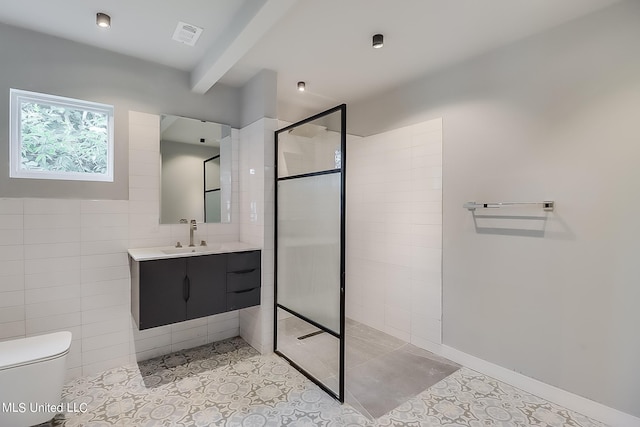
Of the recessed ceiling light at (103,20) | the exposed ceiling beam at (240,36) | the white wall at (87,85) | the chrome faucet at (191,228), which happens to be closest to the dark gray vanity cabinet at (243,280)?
the chrome faucet at (191,228)

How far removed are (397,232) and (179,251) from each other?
2150 mm

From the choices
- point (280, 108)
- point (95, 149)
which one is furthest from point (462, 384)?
point (95, 149)

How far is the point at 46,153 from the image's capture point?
2.30 metres

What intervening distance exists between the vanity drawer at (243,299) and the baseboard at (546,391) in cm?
177

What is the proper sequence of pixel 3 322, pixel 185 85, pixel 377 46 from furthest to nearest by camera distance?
pixel 185 85 → pixel 377 46 → pixel 3 322

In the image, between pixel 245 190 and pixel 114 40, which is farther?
pixel 245 190

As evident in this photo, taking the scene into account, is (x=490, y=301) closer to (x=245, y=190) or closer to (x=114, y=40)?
(x=245, y=190)

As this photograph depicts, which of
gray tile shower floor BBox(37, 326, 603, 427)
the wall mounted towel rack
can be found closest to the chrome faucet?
gray tile shower floor BBox(37, 326, 603, 427)

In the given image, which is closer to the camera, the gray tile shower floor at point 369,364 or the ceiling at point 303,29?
the ceiling at point 303,29

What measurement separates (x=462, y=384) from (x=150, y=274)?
252cm

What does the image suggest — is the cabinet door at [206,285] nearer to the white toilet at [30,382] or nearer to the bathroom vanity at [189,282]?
the bathroom vanity at [189,282]

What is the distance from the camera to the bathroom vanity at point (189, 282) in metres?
2.19

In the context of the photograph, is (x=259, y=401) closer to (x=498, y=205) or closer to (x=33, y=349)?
(x=33, y=349)

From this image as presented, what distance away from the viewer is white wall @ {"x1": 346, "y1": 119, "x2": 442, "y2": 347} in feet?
9.31
